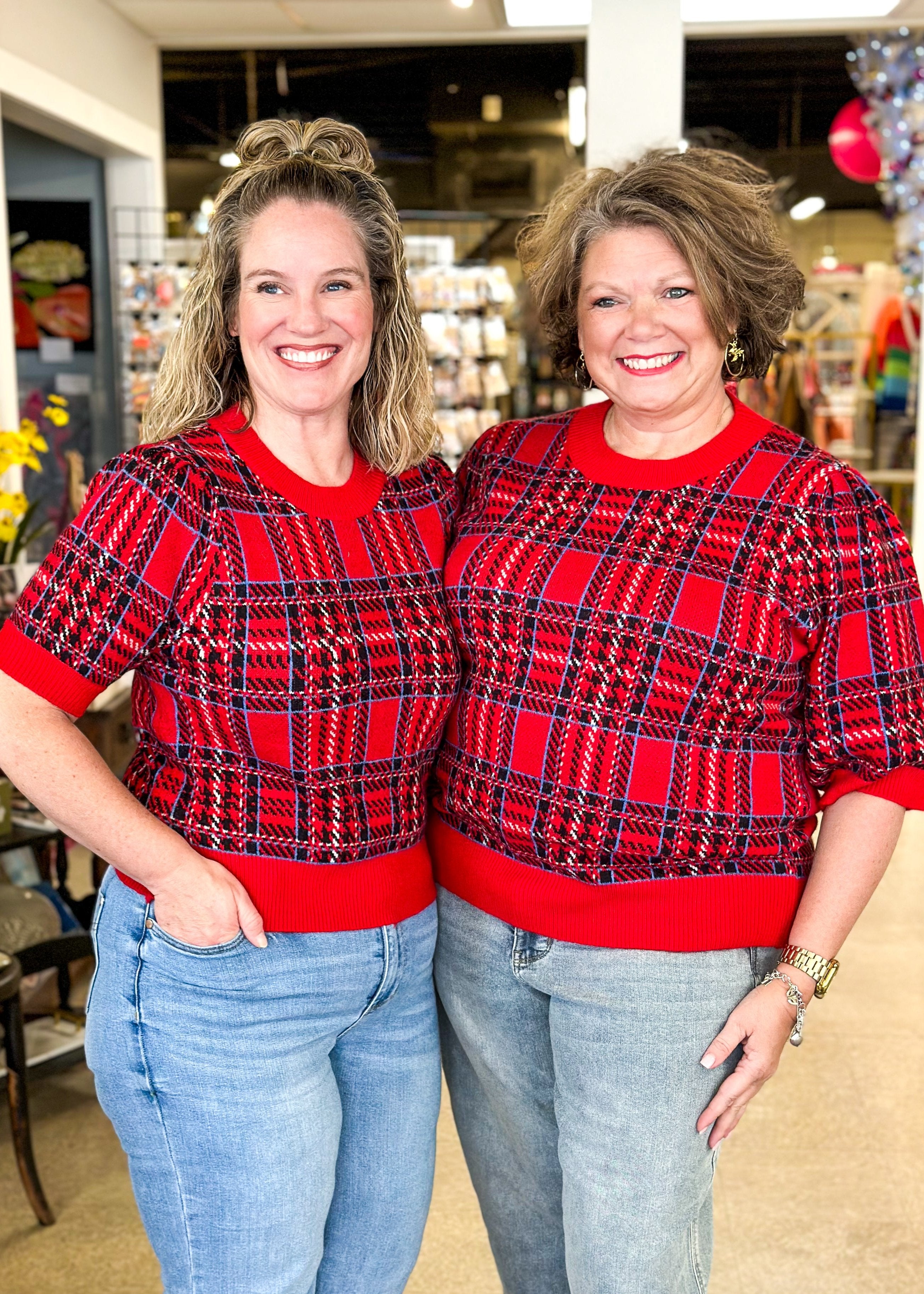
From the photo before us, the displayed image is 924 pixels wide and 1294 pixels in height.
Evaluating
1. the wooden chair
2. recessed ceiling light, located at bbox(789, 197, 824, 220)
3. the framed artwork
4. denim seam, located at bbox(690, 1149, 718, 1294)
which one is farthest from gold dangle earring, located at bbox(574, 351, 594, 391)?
recessed ceiling light, located at bbox(789, 197, 824, 220)

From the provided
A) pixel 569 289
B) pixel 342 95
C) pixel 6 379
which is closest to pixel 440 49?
pixel 342 95

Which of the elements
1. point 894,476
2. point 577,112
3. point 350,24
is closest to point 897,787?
point 350,24

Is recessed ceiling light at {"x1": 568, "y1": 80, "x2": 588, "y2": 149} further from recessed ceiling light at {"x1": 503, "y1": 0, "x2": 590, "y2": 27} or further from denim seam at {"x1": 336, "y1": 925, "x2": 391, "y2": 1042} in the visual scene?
denim seam at {"x1": 336, "y1": 925, "x2": 391, "y2": 1042}

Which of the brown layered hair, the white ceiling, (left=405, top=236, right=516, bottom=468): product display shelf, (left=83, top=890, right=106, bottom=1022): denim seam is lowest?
(left=83, top=890, right=106, bottom=1022): denim seam

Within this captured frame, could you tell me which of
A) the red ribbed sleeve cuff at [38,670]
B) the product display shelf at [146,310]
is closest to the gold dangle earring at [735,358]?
the red ribbed sleeve cuff at [38,670]

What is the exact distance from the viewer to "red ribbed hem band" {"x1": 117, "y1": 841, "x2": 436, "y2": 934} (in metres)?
1.49

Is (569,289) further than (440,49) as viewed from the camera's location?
No

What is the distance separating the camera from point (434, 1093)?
5.50 ft

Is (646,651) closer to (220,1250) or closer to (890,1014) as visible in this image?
(220,1250)

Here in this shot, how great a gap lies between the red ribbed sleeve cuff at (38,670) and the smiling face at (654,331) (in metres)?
0.75

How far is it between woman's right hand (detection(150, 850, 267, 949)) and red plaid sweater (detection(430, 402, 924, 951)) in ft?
1.10

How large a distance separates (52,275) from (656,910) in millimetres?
5525

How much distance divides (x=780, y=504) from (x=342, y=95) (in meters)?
9.75

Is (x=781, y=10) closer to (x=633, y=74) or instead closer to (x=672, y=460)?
(x=633, y=74)
